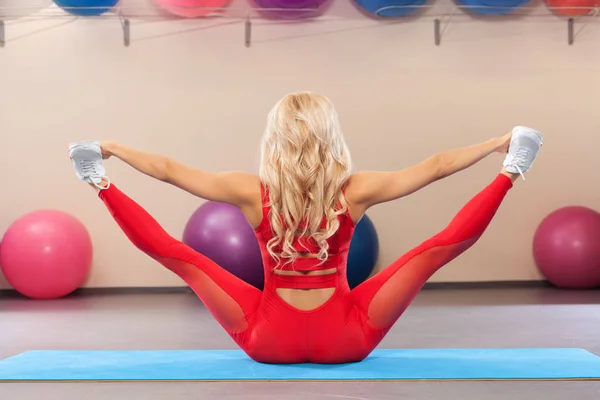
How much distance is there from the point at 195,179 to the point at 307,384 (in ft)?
2.47

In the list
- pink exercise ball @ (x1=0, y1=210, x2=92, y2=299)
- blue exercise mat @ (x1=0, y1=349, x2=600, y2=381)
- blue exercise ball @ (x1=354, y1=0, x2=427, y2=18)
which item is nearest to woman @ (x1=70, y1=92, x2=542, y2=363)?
blue exercise mat @ (x1=0, y1=349, x2=600, y2=381)

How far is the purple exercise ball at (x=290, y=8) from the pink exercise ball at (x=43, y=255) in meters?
2.02

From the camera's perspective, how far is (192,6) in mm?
5402

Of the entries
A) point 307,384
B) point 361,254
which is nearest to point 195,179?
point 307,384

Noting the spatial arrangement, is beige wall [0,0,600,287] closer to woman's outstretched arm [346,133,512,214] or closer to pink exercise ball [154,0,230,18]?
pink exercise ball [154,0,230,18]

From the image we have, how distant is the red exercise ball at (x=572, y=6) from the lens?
17.8 feet

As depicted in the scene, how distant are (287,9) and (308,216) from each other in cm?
322

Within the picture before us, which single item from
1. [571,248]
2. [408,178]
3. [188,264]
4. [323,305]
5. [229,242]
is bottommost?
[571,248]

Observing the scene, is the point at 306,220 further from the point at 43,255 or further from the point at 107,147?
the point at 43,255

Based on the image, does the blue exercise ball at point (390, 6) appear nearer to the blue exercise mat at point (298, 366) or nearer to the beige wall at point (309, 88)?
the beige wall at point (309, 88)

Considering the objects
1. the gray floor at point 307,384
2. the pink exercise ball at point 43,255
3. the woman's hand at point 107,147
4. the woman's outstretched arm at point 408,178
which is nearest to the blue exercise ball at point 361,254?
the gray floor at point 307,384

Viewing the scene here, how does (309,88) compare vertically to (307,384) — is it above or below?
above

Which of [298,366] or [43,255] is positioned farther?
[43,255]

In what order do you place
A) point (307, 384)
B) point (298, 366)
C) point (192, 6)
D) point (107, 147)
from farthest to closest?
point (192, 6)
point (298, 366)
point (107, 147)
point (307, 384)
